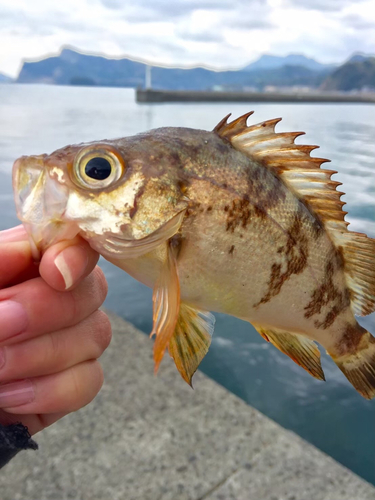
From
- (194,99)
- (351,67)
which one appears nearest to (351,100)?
(194,99)

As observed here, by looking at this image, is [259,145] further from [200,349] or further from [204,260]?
[200,349]

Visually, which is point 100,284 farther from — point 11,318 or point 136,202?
point 136,202

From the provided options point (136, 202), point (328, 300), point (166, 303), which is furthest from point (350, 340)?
point (136, 202)

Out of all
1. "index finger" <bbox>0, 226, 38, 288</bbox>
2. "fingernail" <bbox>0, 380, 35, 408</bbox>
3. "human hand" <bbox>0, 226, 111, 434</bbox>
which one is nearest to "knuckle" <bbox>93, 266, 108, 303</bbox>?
"human hand" <bbox>0, 226, 111, 434</bbox>

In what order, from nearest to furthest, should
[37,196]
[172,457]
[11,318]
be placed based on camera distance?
[37,196] < [11,318] < [172,457]

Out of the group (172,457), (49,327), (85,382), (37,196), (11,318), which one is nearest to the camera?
(37,196)

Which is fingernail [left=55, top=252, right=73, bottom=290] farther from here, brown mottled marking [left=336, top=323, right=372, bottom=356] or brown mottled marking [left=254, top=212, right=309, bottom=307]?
brown mottled marking [left=336, top=323, right=372, bottom=356]

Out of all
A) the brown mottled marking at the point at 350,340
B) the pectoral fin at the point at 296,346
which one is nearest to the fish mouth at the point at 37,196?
the pectoral fin at the point at 296,346
